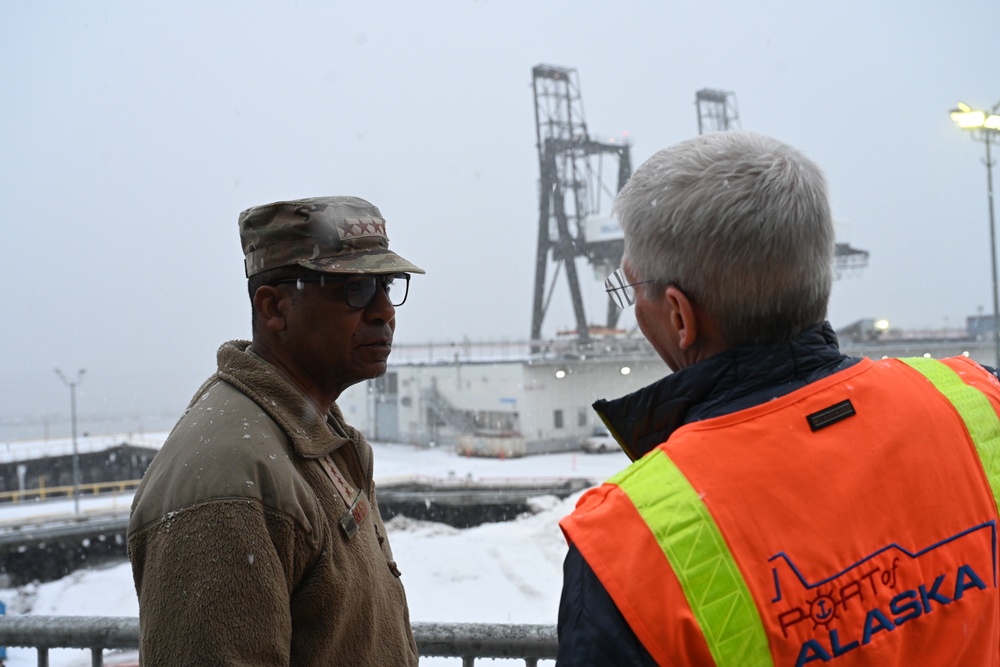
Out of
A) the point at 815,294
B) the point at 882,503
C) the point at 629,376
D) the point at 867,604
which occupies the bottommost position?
the point at 629,376

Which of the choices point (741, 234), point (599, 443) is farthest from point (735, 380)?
point (599, 443)

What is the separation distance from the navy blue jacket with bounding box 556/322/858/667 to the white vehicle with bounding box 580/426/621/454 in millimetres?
26420

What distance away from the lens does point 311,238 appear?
168cm

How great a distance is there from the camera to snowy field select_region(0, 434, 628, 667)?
11547 millimetres

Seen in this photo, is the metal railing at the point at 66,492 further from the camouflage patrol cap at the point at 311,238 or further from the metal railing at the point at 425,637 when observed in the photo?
the camouflage patrol cap at the point at 311,238

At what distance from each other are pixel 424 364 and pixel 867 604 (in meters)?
30.2

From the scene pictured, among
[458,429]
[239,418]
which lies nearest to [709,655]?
[239,418]

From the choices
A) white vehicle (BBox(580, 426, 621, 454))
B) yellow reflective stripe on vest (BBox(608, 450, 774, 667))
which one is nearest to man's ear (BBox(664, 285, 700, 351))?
yellow reflective stripe on vest (BBox(608, 450, 774, 667))

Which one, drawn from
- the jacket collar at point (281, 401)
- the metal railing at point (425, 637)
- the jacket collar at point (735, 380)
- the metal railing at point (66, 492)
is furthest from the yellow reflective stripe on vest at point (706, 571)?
the metal railing at point (66, 492)

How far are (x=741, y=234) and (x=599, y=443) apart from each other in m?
26.8

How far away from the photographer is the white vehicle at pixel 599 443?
1081 inches

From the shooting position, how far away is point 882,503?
1.02 meters

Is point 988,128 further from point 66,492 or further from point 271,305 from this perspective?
point 66,492

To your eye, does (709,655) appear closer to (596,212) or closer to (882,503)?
(882,503)
